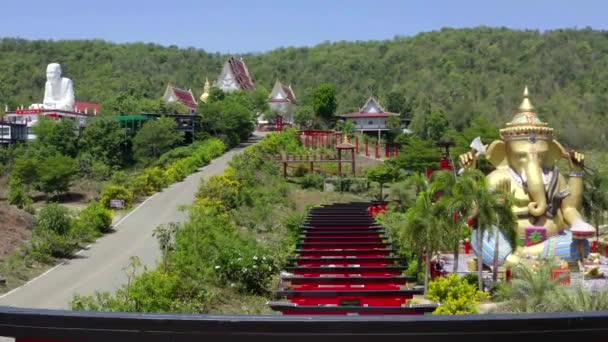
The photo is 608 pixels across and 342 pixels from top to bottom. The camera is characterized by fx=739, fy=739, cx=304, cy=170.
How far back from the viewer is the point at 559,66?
92250 mm

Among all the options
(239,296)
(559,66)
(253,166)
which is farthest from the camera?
(559,66)

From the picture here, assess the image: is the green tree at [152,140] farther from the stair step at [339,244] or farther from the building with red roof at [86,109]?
the stair step at [339,244]

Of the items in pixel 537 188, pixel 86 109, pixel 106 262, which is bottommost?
pixel 106 262

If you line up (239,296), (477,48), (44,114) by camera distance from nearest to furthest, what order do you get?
(239,296)
(44,114)
(477,48)

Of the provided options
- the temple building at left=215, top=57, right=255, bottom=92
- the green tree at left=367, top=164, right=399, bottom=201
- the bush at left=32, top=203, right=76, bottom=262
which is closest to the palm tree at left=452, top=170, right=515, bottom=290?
the bush at left=32, top=203, right=76, bottom=262

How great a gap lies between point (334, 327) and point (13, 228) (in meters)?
21.1

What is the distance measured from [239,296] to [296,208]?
18.5m

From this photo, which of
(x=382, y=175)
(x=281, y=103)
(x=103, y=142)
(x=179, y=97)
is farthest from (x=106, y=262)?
(x=281, y=103)

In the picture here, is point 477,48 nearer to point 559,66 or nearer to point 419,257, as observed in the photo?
point 559,66

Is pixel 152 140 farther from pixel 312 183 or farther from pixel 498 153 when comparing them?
pixel 498 153

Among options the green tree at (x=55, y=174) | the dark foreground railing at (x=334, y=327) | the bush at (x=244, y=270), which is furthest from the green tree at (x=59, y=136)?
the dark foreground railing at (x=334, y=327)

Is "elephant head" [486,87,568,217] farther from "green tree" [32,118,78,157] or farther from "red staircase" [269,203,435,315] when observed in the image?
"green tree" [32,118,78,157]

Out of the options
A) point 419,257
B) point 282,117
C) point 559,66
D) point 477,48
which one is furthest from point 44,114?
point 477,48

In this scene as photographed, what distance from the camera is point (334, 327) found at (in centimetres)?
278
